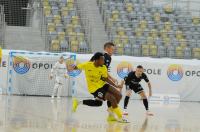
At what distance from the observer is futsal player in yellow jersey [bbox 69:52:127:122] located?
15219 mm

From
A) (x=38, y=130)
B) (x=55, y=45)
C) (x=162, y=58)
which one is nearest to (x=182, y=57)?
(x=162, y=58)

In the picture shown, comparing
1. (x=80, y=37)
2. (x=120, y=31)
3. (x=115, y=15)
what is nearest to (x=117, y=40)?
(x=120, y=31)

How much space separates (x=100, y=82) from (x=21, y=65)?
13.2 m

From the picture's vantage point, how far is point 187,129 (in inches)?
575

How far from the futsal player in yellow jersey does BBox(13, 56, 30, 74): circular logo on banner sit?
12968mm

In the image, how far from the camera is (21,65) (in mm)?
28031

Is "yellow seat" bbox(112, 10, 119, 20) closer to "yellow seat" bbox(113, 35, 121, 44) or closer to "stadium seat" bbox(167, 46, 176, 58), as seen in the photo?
"yellow seat" bbox(113, 35, 121, 44)

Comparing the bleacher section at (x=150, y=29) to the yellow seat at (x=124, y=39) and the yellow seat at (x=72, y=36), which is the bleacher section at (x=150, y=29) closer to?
the yellow seat at (x=124, y=39)

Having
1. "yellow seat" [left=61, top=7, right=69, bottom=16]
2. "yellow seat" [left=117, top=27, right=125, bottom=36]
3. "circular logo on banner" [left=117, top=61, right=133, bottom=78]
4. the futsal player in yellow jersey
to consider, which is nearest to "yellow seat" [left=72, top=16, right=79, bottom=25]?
"yellow seat" [left=61, top=7, right=69, bottom=16]

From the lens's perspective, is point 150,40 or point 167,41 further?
point 167,41

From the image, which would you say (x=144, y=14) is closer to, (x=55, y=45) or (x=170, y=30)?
(x=170, y=30)

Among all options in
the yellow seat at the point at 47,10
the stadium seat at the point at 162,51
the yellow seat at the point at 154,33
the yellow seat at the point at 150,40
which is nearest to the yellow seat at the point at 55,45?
the yellow seat at the point at 47,10

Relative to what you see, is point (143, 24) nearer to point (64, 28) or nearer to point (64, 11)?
point (64, 11)

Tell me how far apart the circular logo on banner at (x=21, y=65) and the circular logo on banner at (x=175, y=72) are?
289 inches
